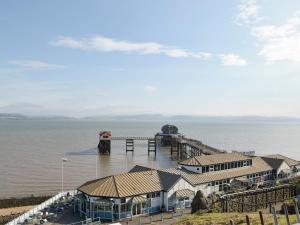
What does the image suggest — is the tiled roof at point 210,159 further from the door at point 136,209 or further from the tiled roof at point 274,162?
the door at point 136,209

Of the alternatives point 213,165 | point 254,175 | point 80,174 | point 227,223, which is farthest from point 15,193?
point 227,223

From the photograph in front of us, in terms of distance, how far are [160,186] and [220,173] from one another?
32.4 ft

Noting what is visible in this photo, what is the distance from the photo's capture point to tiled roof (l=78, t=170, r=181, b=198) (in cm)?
3250

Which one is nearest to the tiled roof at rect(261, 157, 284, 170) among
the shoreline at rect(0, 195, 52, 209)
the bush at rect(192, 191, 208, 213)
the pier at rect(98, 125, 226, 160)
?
the bush at rect(192, 191, 208, 213)

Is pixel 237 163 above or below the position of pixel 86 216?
above

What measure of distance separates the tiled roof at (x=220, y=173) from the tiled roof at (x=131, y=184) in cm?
287


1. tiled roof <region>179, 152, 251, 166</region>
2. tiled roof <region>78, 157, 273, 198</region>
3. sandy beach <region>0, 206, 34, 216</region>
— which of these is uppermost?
tiled roof <region>179, 152, 251, 166</region>

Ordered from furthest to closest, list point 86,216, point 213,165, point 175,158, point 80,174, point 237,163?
point 175,158
point 80,174
point 237,163
point 213,165
point 86,216

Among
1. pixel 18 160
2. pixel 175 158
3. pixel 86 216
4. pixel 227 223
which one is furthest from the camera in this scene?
pixel 175 158

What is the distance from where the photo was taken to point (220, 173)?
1661 inches

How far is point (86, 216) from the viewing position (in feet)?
106

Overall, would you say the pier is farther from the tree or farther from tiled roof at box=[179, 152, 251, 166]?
the tree

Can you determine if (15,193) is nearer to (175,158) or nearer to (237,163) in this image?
(237,163)

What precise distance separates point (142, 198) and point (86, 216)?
520 cm
